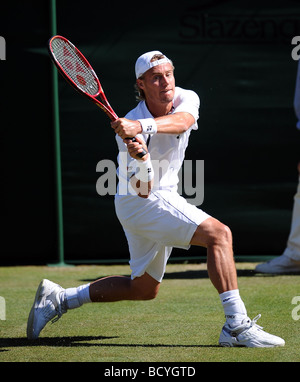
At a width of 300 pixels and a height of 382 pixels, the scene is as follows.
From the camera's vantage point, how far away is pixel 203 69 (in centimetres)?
743

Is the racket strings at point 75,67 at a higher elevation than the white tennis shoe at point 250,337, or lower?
higher

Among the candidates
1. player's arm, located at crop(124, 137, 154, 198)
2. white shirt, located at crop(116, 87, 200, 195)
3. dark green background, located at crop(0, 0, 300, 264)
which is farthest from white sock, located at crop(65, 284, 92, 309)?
dark green background, located at crop(0, 0, 300, 264)

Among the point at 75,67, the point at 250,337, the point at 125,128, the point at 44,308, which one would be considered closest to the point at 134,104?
the point at 75,67

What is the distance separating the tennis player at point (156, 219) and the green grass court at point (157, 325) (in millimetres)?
163

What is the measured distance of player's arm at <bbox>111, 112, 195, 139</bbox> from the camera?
4234 mm

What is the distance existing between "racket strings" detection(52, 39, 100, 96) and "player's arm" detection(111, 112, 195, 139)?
0.54 meters

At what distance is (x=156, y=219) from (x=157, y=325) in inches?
30.8

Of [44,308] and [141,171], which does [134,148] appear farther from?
[44,308]

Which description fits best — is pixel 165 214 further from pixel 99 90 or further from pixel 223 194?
pixel 223 194

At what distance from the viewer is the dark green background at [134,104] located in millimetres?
7367

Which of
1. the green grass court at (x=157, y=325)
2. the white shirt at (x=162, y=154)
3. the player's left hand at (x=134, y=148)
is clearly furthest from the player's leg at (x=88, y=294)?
the player's left hand at (x=134, y=148)

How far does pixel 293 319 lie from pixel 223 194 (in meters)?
2.63

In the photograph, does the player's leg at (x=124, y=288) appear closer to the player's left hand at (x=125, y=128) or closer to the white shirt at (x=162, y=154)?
the white shirt at (x=162, y=154)

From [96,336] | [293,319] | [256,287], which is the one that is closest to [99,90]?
[96,336]
